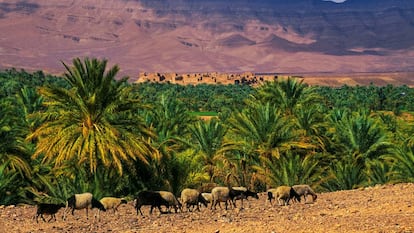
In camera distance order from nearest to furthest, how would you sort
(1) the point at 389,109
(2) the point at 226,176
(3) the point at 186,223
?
(3) the point at 186,223 < (2) the point at 226,176 < (1) the point at 389,109

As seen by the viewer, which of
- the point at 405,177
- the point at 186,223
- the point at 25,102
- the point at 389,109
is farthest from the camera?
the point at 389,109

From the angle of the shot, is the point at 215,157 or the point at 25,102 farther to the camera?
the point at 25,102

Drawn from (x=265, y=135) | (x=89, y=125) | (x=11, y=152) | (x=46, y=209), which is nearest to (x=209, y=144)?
(x=265, y=135)

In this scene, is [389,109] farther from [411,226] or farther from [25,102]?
[411,226]

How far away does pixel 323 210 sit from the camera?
1307 cm

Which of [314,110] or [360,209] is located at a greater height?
[314,110]

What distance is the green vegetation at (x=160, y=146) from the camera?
1933 centimetres

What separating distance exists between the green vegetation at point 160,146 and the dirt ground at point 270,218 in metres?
4.08

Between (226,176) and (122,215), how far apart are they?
37.9 ft

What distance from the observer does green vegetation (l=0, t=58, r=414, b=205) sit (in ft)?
63.4

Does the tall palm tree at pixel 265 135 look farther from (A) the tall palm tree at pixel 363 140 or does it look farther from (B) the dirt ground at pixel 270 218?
(B) the dirt ground at pixel 270 218

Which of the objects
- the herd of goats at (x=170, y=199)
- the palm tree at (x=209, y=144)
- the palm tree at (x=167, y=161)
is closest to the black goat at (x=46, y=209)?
the herd of goats at (x=170, y=199)

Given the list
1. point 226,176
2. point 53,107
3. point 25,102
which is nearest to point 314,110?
point 226,176

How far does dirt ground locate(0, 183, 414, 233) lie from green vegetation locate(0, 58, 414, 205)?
4.08 metres
